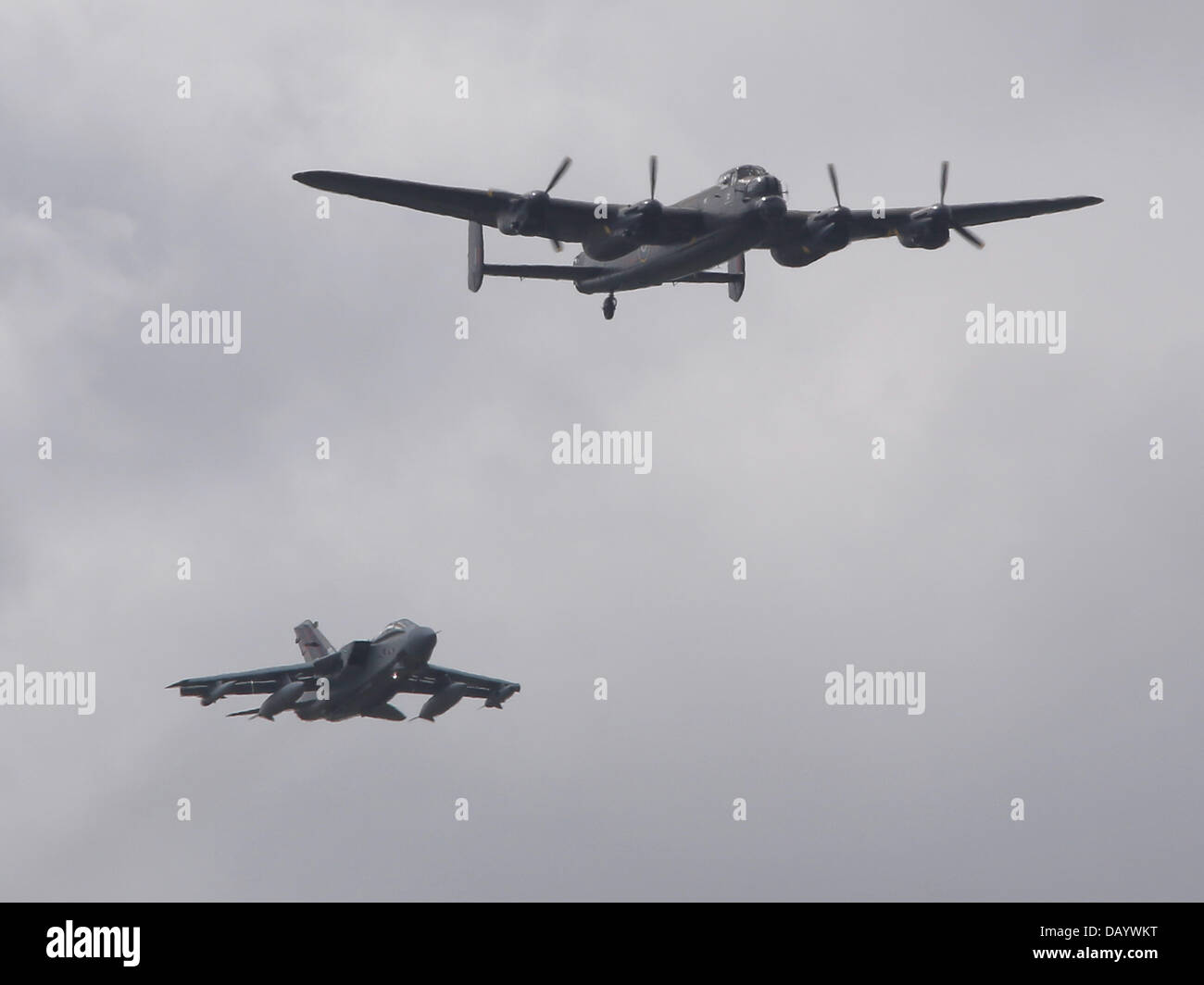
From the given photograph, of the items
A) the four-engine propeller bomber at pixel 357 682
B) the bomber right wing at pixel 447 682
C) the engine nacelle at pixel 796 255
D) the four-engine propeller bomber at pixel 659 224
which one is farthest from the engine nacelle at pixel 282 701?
the engine nacelle at pixel 796 255

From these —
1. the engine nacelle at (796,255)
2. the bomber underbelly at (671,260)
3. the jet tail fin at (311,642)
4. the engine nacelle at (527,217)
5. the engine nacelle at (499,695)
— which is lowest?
the engine nacelle at (499,695)

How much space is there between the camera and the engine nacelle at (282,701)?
222 ft

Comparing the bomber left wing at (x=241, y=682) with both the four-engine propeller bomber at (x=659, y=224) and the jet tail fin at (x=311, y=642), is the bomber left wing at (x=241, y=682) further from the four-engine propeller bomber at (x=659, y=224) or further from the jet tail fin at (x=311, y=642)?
the four-engine propeller bomber at (x=659, y=224)

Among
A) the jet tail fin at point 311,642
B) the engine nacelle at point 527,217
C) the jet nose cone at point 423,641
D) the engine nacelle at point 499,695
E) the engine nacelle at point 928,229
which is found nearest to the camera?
the engine nacelle at point 527,217

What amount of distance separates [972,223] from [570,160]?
61.5ft

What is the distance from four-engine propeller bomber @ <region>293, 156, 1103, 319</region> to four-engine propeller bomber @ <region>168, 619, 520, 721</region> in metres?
17.3

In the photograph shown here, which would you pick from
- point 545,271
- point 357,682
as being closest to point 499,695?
point 357,682

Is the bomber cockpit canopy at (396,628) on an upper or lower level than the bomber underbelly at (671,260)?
lower

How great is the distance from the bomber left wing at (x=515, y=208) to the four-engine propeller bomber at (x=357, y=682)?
19369 millimetres

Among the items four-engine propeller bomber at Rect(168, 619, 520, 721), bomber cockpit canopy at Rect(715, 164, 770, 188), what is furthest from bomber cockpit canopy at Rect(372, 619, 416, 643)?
bomber cockpit canopy at Rect(715, 164, 770, 188)

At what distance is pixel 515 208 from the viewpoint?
52781 millimetres

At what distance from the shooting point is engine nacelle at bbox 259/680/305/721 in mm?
67625
